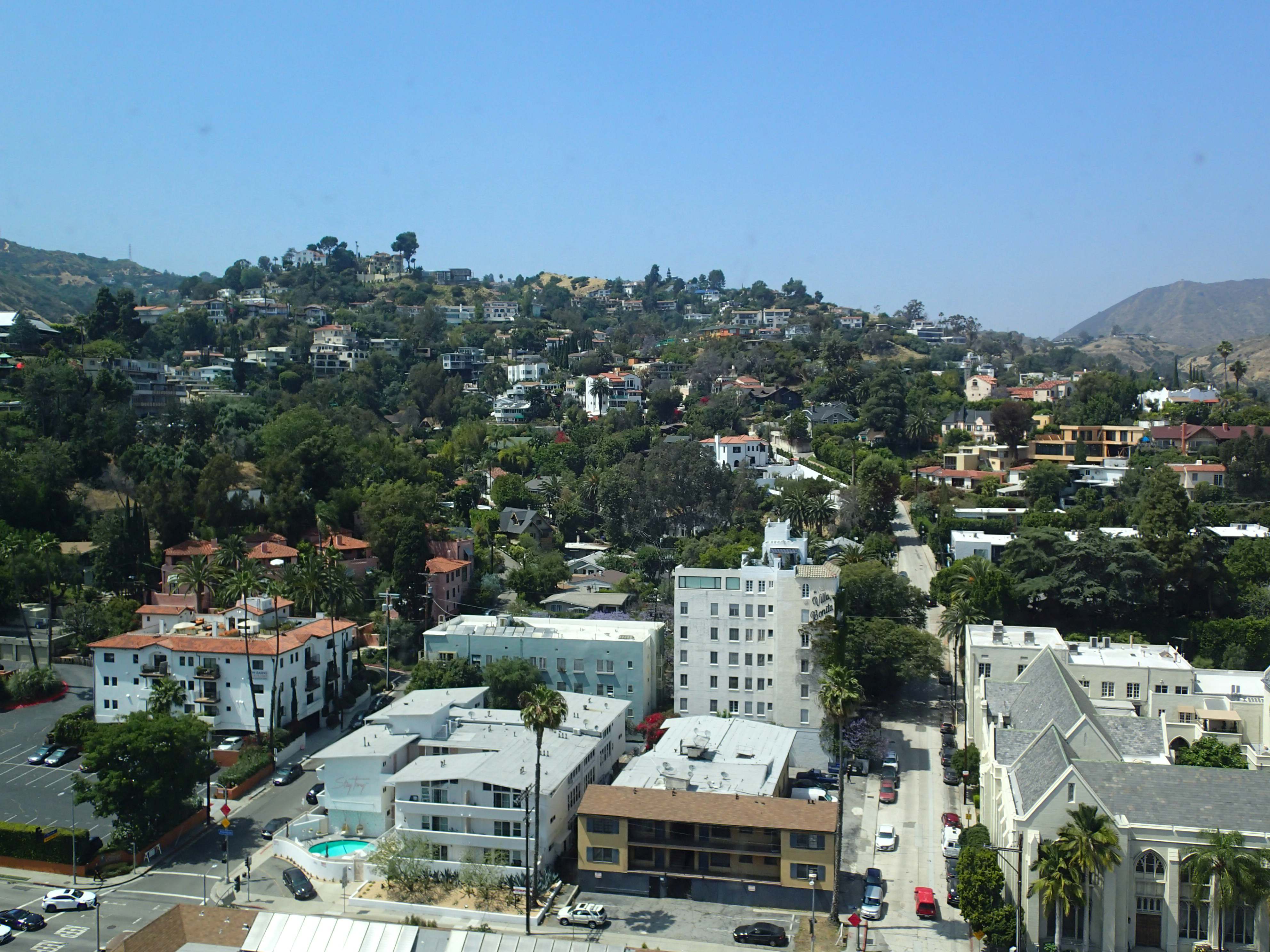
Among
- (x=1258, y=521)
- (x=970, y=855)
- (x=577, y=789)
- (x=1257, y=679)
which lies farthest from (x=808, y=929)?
(x=1258, y=521)

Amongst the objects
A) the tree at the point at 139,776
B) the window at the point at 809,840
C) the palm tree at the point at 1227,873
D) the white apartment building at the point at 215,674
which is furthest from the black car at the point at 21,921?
the palm tree at the point at 1227,873

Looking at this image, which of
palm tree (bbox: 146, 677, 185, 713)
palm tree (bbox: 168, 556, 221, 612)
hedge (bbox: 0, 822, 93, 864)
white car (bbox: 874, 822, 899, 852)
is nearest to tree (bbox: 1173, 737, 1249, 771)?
white car (bbox: 874, 822, 899, 852)

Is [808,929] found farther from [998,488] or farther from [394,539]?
[998,488]

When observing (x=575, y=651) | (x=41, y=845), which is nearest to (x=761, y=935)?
(x=575, y=651)

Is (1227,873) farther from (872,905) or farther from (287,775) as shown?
(287,775)

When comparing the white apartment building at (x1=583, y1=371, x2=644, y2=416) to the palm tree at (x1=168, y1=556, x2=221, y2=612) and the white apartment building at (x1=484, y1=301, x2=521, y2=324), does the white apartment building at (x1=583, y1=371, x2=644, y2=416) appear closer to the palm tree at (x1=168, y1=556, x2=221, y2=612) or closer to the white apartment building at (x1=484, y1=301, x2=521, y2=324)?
the white apartment building at (x1=484, y1=301, x2=521, y2=324)

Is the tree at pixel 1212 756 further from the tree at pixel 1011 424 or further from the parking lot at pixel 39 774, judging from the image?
the tree at pixel 1011 424
